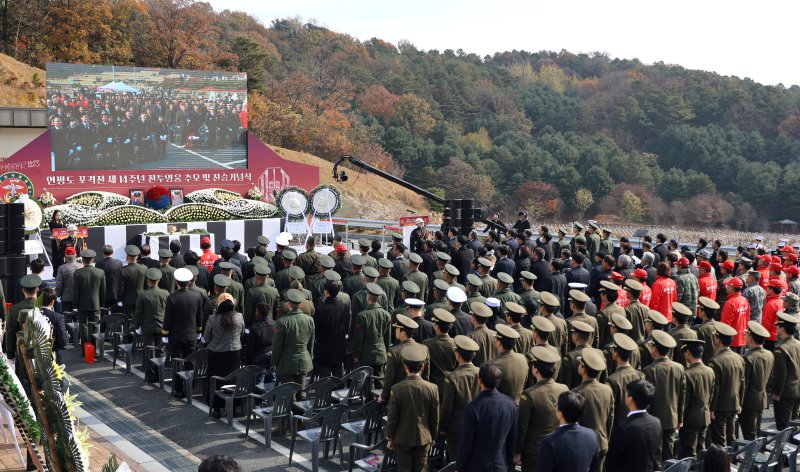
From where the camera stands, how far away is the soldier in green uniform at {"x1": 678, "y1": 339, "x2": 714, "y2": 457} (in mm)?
7129

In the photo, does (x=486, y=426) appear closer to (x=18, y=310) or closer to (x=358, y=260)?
(x=18, y=310)

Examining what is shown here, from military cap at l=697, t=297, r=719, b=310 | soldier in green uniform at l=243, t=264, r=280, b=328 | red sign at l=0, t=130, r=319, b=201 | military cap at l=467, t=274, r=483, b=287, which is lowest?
soldier in green uniform at l=243, t=264, r=280, b=328

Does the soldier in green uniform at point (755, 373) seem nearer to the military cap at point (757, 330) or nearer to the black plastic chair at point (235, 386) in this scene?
the military cap at point (757, 330)

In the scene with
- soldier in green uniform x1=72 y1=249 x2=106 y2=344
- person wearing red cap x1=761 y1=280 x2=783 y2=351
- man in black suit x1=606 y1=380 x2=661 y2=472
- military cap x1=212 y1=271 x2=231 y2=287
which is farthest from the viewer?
soldier in green uniform x1=72 y1=249 x2=106 y2=344

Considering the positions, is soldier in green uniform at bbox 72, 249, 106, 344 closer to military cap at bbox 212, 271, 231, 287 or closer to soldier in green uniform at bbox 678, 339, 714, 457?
military cap at bbox 212, 271, 231, 287

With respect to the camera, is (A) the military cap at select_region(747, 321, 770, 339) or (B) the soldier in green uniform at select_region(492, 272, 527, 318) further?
(B) the soldier in green uniform at select_region(492, 272, 527, 318)

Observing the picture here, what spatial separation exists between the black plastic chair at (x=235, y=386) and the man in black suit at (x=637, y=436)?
14.6ft

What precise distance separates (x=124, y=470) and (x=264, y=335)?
5698 mm

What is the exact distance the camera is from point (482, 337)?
7.75 m

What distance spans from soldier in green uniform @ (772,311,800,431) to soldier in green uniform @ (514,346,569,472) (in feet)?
10.6

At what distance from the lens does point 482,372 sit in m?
5.82

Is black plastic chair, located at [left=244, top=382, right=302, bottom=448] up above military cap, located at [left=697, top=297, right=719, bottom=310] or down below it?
below

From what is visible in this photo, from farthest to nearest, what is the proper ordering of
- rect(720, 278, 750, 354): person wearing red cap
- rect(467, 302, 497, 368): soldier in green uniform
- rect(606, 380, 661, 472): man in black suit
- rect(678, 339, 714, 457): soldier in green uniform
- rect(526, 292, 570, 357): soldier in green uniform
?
rect(720, 278, 750, 354): person wearing red cap → rect(526, 292, 570, 357): soldier in green uniform → rect(467, 302, 497, 368): soldier in green uniform → rect(678, 339, 714, 457): soldier in green uniform → rect(606, 380, 661, 472): man in black suit

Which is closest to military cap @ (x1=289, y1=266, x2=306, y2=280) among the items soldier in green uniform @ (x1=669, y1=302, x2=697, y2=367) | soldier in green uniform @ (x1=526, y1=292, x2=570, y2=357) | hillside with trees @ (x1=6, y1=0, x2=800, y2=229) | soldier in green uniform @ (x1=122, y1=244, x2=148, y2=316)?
soldier in green uniform @ (x1=122, y1=244, x2=148, y2=316)
